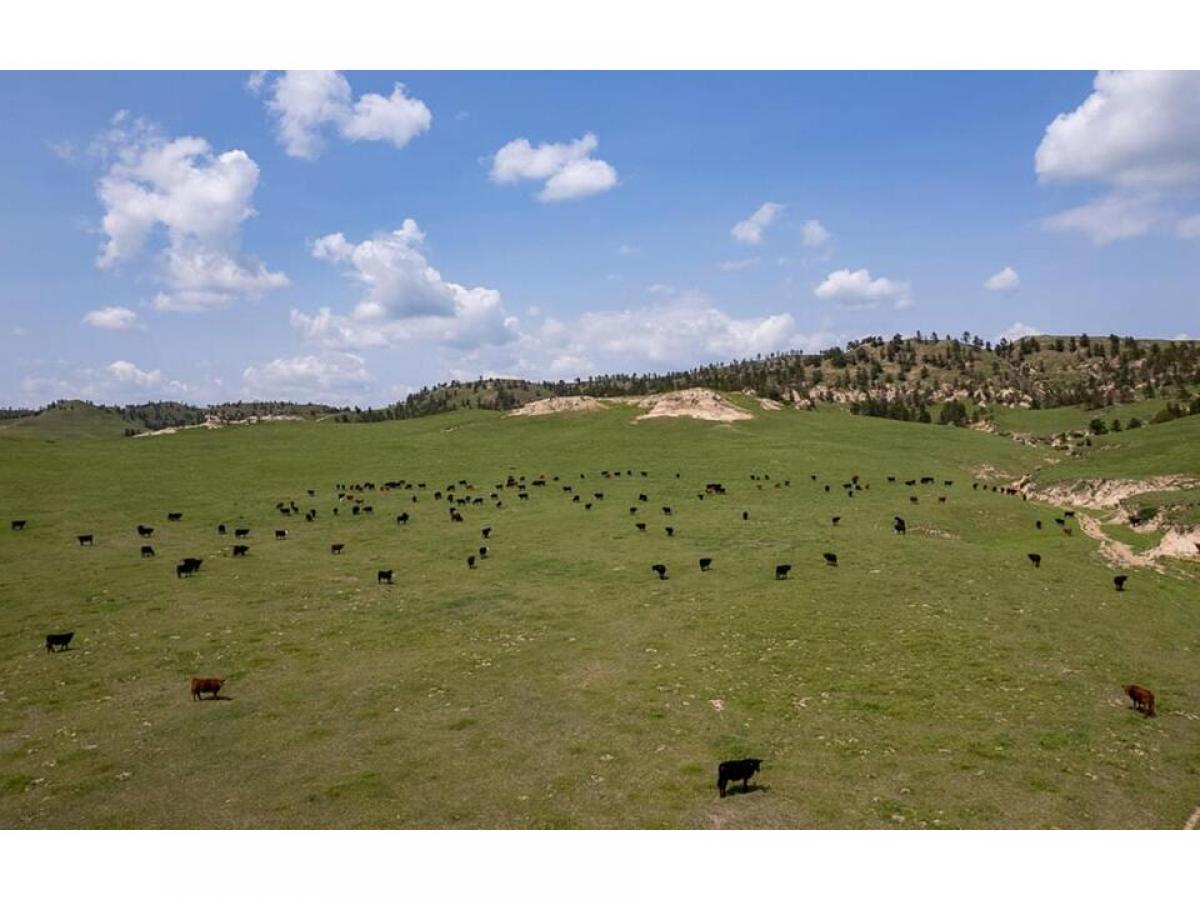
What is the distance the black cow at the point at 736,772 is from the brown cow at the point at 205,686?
1904cm

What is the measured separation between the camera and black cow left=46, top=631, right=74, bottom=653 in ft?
100

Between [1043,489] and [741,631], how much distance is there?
58.2 metres

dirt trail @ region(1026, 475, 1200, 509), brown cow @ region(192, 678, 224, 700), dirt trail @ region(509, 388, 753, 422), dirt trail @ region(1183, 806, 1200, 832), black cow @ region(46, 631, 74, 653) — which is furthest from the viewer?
dirt trail @ region(509, 388, 753, 422)

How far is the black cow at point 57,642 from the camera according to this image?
30.5m

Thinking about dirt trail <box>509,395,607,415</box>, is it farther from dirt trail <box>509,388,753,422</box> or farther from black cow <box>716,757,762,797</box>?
black cow <box>716,757,762,797</box>

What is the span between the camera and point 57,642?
3073 cm

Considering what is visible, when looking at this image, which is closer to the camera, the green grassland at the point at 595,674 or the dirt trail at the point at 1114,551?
the green grassland at the point at 595,674

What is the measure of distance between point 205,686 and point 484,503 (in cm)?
4655

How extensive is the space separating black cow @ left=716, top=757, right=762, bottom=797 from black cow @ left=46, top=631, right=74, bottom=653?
2956 centimetres

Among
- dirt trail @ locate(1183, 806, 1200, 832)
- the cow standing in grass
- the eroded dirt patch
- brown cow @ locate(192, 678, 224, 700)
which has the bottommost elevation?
dirt trail @ locate(1183, 806, 1200, 832)

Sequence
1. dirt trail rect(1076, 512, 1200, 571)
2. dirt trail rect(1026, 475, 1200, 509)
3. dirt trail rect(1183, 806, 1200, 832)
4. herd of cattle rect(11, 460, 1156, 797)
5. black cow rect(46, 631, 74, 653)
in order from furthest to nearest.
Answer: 1. dirt trail rect(1026, 475, 1200, 509)
2. dirt trail rect(1076, 512, 1200, 571)
3. black cow rect(46, 631, 74, 653)
4. herd of cattle rect(11, 460, 1156, 797)
5. dirt trail rect(1183, 806, 1200, 832)

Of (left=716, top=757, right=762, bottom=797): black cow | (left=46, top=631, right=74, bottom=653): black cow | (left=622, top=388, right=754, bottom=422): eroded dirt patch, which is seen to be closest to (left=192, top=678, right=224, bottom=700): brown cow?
(left=46, top=631, right=74, bottom=653): black cow

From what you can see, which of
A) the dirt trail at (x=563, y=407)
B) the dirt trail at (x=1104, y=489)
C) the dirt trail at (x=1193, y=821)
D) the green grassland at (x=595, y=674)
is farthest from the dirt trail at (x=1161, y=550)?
the dirt trail at (x=563, y=407)

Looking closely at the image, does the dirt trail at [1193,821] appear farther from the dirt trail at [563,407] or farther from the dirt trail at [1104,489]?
the dirt trail at [563,407]
